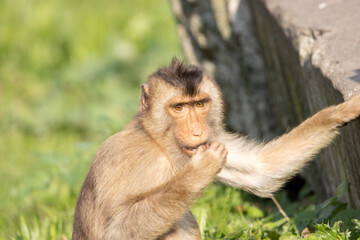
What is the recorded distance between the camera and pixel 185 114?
4.35 m

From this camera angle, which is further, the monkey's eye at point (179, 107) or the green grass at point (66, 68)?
the green grass at point (66, 68)

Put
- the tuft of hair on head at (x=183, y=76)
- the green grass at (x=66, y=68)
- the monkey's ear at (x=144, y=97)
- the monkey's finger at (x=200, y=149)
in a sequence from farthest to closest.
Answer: the green grass at (x=66, y=68)
the monkey's ear at (x=144, y=97)
the tuft of hair on head at (x=183, y=76)
the monkey's finger at (x=200, y=149)

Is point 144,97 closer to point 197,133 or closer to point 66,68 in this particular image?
point 197,133

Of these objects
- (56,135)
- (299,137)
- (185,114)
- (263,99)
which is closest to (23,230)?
(185,114)

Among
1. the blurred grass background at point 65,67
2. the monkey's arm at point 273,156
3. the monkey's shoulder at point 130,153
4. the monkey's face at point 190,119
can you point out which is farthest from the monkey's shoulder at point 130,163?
the blurred grass background at point 65,67

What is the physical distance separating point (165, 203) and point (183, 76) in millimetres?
871

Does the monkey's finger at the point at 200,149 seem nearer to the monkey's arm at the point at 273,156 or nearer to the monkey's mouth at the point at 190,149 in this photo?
the monkey's mouth at the point at 190,149

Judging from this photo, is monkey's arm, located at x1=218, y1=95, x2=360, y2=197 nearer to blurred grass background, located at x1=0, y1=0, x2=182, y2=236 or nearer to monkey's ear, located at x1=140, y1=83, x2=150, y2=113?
monkey's ear, located at x1=140, y1=83, x2=150, y2=113

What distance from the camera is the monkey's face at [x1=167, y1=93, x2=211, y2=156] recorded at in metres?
4.21

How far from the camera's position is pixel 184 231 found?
4.46 metres

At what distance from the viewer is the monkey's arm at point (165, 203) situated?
13.2 feet

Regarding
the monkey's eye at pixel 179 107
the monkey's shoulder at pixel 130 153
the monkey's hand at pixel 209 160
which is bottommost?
the monkey's hand at pixel 209 160

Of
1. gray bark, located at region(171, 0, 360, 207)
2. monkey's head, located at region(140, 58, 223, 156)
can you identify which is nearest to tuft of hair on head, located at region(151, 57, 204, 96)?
monkey's head, located at region(140, 58, 223, 156)

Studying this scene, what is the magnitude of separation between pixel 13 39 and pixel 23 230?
6.98 metres
